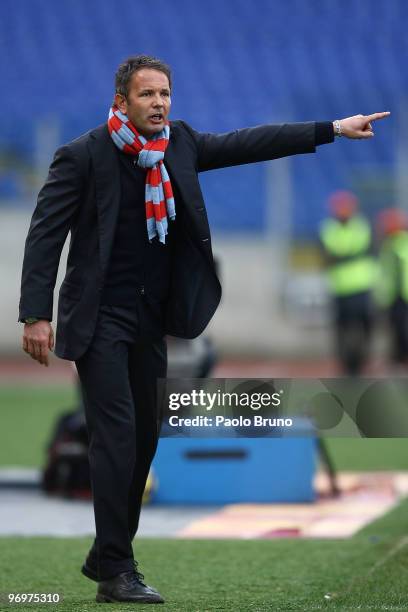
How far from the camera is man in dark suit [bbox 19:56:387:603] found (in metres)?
4.48

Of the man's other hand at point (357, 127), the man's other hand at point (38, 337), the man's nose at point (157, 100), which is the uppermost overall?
the man's nose at point (157, 100)

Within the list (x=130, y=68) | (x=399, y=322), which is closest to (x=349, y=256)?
(x=399, y=322)

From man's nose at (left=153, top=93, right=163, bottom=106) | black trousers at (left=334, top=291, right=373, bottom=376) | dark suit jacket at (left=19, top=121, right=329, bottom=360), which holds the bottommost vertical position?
black trousers at (left=334, top=291, right=373, bottom=376)

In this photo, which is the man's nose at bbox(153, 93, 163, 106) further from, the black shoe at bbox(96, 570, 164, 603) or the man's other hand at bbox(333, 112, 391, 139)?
the black shoe at bbox(96, 570, 164, 603)

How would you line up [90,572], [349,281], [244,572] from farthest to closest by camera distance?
[349,281] < [244,572] < [90,572]

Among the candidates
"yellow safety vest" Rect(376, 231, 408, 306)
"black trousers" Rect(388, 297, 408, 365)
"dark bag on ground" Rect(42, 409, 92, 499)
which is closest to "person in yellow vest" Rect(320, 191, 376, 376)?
"yellow safety vest" Rect(376, 231, 408, 306)

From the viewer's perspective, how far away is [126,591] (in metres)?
4.50

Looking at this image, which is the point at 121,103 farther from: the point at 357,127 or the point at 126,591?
the point at 126,591

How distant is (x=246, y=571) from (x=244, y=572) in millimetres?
25

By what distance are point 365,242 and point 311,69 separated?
6.07 m

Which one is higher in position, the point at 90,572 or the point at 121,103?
the point at 121,103

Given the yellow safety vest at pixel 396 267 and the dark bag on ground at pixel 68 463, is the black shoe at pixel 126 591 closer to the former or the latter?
the dark bag on ground at pixel 68 463

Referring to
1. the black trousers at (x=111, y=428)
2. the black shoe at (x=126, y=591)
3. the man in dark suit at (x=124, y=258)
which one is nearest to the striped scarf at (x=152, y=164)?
the man in dark suit at (x=124, y=258)

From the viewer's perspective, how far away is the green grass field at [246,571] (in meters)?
4.65
